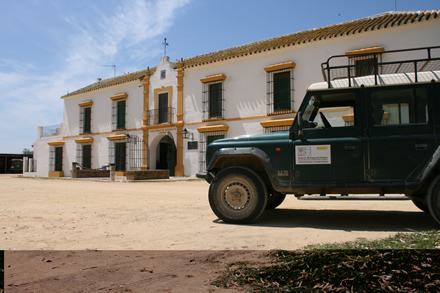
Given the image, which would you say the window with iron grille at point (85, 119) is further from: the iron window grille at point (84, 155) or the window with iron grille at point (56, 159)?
the window with iron grille at point (56, 159)

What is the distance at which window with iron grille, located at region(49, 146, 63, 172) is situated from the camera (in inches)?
1081

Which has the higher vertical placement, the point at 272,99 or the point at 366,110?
the point at 272,99

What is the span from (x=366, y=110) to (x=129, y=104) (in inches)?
800

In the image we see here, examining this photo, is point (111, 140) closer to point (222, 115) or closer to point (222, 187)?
point (222, 115)

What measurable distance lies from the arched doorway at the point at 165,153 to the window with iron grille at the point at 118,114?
301 cm

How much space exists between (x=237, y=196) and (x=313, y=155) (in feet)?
4.13

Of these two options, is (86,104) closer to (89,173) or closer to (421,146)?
(89,173)

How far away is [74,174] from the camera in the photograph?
71.5ft

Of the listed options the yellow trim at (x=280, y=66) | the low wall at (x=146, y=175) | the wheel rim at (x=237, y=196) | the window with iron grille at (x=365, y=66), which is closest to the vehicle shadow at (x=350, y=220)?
the wheel rim at (x=237, y=196)

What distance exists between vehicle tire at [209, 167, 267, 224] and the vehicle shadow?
24 cm

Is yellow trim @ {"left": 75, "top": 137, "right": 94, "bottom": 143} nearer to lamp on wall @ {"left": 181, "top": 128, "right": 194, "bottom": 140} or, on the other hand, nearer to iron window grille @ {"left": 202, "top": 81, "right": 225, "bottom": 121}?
lamp on wall @ {"left": 181, "top": 128, "right": 194, "bottom": 140}

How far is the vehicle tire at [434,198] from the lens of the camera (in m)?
4.45

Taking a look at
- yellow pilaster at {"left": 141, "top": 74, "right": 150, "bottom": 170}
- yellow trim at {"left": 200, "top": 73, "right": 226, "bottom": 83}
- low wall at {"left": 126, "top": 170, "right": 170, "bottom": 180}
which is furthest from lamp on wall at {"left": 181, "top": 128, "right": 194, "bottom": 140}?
yellow pilaster at {"left": 141, "top": 74, "right": 150, "bottom": 170}

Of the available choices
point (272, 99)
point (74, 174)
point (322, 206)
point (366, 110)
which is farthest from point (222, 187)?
point (74, 174)
